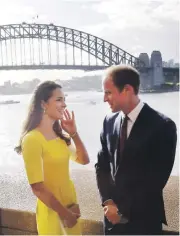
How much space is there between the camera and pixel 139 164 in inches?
36.8

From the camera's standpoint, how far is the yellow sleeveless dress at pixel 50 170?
92cm

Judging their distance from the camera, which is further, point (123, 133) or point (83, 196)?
point (83, 196)

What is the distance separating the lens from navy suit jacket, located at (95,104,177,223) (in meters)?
0.91

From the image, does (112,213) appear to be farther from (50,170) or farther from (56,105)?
(56,105)

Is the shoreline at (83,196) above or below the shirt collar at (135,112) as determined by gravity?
below

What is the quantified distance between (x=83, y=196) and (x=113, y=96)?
32.3 inches

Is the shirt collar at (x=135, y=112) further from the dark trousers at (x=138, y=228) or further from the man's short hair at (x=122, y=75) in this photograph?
the dark trousers at (x=138, y=228)

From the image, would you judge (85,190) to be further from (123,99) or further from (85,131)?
(85,131)

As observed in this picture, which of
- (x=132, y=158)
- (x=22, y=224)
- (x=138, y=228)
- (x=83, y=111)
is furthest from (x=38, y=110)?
(x=83, y=111)

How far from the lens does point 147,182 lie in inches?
37.2

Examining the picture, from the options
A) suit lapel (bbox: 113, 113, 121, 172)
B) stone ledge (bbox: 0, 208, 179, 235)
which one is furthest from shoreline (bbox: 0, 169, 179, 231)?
suit lapel (bbox: 113, 113, 121, 172)

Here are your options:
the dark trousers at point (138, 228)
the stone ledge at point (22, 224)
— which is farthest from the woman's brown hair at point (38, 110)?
the stone ledge at point (22, 224)

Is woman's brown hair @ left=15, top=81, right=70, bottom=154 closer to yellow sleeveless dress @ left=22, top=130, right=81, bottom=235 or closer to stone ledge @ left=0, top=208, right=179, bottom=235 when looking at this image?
yellow sleeveless dress @ left=22, top=130, right=81, bottom=235

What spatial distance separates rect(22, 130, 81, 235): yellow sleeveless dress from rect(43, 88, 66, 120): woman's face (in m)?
0.06
